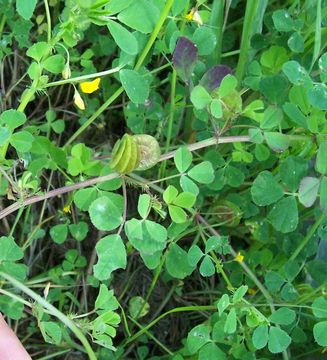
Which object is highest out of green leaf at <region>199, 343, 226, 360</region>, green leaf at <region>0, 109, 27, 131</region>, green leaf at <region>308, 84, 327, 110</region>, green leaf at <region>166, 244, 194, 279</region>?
green leaf at <region>0, 109, 27, 131</region>

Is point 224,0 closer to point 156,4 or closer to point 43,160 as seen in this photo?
point 156,4

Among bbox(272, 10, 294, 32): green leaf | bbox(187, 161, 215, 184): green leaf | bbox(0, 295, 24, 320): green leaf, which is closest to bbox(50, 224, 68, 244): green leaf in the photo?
bbox(0, 295, 24, 320): green leaf

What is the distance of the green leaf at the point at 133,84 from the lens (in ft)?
3.08

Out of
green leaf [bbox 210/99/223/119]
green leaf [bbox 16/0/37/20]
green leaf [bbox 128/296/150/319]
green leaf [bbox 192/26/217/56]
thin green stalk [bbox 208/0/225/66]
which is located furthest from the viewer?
green leaf [bbox 128/296/150/319]

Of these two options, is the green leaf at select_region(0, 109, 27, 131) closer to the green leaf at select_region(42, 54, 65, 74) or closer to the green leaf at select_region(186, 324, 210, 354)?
the green leaf at select_region(42, 54, 65, 74)

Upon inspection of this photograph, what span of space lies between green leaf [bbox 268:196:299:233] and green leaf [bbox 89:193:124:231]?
29 centimetres

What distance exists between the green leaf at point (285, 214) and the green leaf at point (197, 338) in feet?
0.76

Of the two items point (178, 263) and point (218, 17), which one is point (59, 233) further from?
point (218, 17)

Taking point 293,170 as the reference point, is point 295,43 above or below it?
above

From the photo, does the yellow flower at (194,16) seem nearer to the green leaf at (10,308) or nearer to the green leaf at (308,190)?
the green leaf at (308,190)

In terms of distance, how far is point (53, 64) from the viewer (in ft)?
2.99

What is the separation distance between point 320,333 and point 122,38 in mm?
572

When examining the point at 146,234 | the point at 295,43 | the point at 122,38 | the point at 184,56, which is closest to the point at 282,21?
the point at 295,43

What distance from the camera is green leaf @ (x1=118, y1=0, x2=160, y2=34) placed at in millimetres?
880
